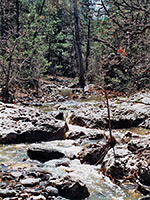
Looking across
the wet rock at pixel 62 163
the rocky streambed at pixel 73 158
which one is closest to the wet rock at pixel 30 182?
the rocky streambed at pixel 73 158

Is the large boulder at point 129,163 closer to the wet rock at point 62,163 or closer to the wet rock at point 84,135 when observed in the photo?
the wet rock at point 62,163

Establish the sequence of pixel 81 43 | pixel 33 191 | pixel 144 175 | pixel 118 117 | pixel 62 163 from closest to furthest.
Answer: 1. pixel 33 191
2. pixel 144 175
3. pixel 62 163
4. pixel 118 117
5. pixel 81 43

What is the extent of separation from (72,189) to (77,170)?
0.89m

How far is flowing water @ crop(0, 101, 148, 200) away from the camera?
3.25m

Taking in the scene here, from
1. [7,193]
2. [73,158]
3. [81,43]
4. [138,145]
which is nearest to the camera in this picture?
[7,193]

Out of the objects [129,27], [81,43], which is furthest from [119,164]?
[81,43]

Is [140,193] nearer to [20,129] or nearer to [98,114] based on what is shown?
[20,129]

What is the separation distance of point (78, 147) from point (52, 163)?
107 centimetres

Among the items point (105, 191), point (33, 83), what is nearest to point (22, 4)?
point (33, 83)

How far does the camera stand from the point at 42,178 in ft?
11.8

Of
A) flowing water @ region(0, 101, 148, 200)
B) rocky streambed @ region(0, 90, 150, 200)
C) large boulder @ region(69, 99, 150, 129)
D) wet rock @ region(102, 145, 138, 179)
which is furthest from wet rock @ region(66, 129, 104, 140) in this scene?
wet rock @ region(102, 145, 138, 179)

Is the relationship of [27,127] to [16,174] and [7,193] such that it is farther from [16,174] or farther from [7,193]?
[7,193]

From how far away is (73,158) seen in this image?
4594 mm

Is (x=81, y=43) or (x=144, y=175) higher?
(x=81, y=43)
